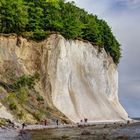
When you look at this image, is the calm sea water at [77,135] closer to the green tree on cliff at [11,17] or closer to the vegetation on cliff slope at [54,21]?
the green tree on cliff at [11,17]

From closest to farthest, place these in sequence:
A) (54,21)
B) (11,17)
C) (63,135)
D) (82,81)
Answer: (63,135), (11,17), (54,21), (82,81)

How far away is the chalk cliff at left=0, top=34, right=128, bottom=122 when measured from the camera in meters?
78.9

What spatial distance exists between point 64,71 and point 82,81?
777cm

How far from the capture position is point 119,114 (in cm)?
10319

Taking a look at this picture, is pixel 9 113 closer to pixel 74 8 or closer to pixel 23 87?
pixel 23 87

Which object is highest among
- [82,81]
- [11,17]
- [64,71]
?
[11,17]

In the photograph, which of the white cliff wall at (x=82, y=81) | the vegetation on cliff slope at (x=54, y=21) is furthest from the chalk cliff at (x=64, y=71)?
the vegetation on cliff slope at (x=54, y=21)

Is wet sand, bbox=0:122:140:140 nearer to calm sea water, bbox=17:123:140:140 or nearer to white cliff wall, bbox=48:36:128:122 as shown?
calm sea water, bbox=17:123:140:140

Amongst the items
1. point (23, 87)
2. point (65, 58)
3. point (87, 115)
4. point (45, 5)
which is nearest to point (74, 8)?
point (45, 5)

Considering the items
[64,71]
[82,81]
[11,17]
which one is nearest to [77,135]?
[11,17]

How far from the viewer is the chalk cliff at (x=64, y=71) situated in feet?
259

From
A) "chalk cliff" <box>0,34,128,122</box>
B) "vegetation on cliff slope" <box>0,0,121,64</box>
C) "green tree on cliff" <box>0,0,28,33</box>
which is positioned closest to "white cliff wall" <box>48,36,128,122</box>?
"chalk cliff" <box>0,34,128,122</box>

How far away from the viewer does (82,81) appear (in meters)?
93.6

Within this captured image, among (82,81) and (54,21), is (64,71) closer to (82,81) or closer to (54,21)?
(82,81)
